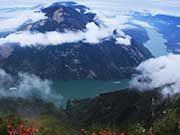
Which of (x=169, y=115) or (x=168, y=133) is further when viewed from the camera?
(x=169, y=115)

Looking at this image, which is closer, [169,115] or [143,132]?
[143,132]

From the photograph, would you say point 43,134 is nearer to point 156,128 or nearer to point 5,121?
point 5,121

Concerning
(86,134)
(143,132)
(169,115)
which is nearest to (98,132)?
(86,134)

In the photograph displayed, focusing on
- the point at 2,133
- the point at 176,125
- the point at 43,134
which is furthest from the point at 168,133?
the point at 2,133

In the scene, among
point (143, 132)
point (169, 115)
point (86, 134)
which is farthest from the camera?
point (169, 115)

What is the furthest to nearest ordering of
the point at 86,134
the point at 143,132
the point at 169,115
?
1. the point at 169,115
2. the point at 86,134
3. the point at 143,132

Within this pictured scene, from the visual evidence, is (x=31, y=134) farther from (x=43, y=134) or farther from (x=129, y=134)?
(x=129, y=134)

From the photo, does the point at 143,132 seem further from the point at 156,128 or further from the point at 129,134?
the point at 156,128
